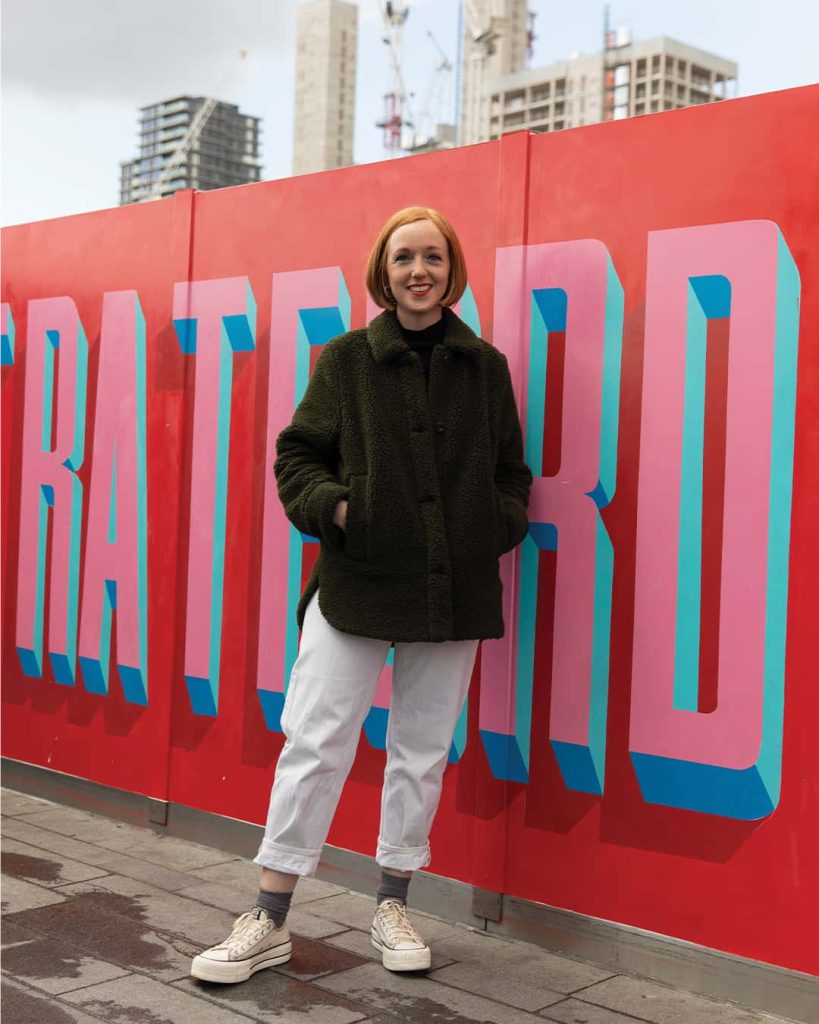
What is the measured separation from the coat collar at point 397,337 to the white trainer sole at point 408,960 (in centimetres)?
144

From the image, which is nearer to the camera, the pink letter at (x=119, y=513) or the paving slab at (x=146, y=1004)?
the paving slab at (x=146, y=1004)

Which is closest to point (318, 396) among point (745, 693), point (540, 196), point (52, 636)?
point (540, 196)

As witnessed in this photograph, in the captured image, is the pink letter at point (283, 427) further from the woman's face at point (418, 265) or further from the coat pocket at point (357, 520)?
the coat pocket at point (357, 520)

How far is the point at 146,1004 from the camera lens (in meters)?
2.79

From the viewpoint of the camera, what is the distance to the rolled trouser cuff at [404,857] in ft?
10.4

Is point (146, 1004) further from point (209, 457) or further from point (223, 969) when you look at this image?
point (209, 457)

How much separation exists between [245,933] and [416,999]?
0.44 meters

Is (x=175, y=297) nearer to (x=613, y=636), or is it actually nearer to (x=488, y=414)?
(x=488, y=414)

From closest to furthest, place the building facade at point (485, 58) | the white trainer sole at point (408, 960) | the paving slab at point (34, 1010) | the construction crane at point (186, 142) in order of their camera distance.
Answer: the paving slab at point (34, 1010) < the white trainer sole at point (408, 960) < the building facade at point (485, 58) < the construction crane at point (186, 142)

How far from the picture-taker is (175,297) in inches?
168

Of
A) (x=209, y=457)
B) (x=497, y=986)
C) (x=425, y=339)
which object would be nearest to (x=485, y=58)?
(x=209, y=457)

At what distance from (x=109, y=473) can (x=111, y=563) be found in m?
0.32

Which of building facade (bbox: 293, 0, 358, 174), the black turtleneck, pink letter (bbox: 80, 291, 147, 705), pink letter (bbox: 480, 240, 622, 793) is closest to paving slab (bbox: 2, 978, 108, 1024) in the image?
pink letter (bbox: 480, 240, 622, 793)

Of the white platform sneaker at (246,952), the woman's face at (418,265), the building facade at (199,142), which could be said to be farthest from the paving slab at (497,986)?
the building facade at (199,142)
